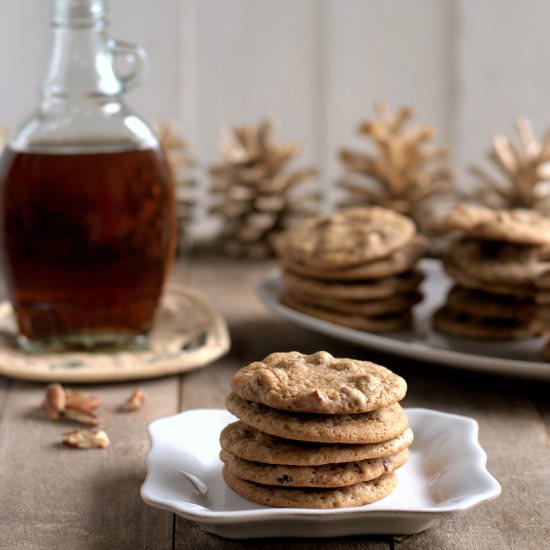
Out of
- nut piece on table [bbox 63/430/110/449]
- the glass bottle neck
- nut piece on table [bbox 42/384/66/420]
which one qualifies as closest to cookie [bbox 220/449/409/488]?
nut piece on table [bbox 63/430/110/449]

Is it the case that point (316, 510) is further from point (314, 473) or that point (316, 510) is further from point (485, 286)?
point (485, 286)

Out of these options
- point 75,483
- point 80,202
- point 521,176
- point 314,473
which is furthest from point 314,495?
point 521,176

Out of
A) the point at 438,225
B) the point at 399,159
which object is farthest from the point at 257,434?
the point at 399,159

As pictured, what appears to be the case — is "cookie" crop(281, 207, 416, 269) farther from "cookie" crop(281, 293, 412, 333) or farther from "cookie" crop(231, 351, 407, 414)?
"cookie" crop(231, 351, 407, 414)

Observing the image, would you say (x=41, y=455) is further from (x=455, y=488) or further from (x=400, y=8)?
(x=400, y=8)

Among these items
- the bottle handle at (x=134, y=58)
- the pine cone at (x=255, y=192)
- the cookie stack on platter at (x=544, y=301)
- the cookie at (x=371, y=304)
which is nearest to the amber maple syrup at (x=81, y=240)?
the bottle handle at (x=134, y=58)
